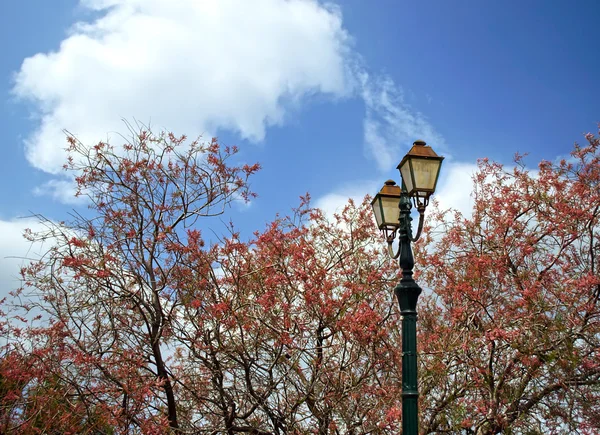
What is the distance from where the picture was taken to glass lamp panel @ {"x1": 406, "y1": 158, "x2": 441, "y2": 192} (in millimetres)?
5750

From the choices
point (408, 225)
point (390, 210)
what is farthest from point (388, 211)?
point (408, 225)

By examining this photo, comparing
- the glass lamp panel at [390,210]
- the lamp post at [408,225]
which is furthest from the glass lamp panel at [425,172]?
Result: the glass lamp panel at [390,210]

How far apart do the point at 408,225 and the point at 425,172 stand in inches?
24.8

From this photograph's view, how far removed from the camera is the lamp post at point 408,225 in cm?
529

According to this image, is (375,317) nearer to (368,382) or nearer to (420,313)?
(368,382)

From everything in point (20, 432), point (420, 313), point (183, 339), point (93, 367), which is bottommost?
point (20, 432)

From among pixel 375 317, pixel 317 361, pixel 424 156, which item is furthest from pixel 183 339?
pixel 424 156

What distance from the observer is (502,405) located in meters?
8.80

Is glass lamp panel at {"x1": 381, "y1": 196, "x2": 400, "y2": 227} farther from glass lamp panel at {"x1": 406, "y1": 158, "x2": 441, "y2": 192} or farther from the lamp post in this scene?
glass lamp panel at {"x1": 406, "y1": 158, "x2": 441, "y2": 192}

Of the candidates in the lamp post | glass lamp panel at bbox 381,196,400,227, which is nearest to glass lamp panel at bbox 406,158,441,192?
the lamp post

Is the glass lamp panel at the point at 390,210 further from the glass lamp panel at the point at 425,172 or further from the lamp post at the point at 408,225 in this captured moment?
the glass lamp panel at the point at 425,172

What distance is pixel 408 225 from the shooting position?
19.8 feet

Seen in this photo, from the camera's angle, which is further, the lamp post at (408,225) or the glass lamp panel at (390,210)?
the glass lamp panel at (390,210)

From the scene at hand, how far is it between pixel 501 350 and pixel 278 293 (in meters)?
3.75
